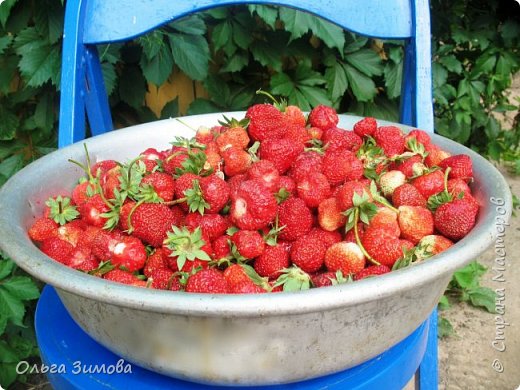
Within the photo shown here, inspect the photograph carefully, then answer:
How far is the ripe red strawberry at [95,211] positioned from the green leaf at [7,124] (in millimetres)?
832

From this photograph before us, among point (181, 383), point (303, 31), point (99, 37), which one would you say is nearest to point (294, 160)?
point (181, 383)

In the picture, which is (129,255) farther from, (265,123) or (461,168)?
(461,168)

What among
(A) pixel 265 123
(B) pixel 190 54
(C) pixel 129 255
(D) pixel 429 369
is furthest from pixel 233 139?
(B) pixel 190 54

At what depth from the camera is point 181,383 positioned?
0.70 meters

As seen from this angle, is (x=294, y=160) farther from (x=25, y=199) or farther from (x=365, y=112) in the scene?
(x=365, y=112)

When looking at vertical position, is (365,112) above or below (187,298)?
below

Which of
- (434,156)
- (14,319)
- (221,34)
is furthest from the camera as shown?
(221,34)

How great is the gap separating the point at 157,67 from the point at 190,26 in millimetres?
132

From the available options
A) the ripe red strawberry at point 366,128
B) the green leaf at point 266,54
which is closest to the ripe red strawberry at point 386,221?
the ripe red strawberry at point 366,128

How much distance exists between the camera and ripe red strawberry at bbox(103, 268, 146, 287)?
679 millimetres

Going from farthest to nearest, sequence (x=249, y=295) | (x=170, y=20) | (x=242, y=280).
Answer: (x=170, y=20), (x=242, y=280), (x=249, y=295)

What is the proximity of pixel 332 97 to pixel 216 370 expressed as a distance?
1.12 metres

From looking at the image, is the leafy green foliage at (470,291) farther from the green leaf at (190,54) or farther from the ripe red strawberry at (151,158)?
the ripe red strawberry at (151,158)

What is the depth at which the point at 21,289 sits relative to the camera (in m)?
1.30
